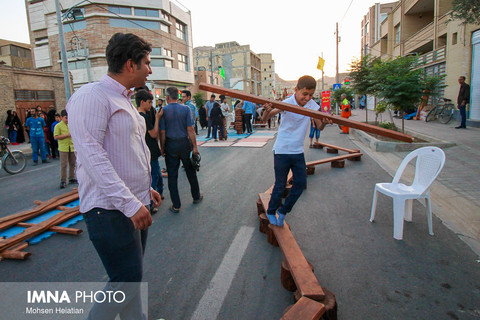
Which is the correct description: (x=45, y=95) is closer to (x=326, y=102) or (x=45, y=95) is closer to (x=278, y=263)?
(x=326, y=102)

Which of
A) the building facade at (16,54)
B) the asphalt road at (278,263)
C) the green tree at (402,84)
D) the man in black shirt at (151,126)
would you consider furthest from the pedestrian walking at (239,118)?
the building facade at (16,54)

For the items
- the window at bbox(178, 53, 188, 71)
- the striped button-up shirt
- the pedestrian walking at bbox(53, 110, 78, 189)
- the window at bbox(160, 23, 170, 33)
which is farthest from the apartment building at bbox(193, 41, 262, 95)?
the striped button-up shirt

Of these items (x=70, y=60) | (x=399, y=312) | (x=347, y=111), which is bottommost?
(x=399, y=312)

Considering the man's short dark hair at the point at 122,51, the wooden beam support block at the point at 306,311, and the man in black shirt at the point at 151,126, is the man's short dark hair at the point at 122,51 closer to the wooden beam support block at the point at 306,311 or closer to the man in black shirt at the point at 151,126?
the wooden beam support block at the point at 306,311

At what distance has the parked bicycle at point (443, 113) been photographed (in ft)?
48.4

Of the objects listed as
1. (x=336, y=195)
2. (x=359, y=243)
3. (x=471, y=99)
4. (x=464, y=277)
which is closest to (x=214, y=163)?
(x=336, y=195)

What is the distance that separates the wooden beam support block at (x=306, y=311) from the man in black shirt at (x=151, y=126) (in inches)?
129

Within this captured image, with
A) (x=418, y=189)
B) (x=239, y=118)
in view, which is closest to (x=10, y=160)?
(x=239, y=118)

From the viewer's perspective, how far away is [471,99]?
45.6 feet

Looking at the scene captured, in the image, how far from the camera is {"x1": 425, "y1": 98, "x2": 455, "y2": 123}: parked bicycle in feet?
48.4

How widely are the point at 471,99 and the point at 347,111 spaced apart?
583cm

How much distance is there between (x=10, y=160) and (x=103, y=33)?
33.0 meters

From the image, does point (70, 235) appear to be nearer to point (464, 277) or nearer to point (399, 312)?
point (399, 312)

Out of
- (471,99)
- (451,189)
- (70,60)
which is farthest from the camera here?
(70,60)
